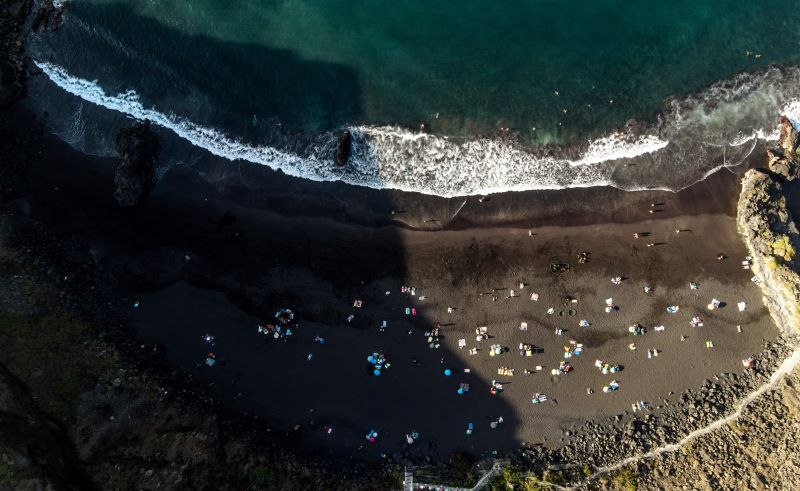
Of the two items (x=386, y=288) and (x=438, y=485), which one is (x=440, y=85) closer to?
(x=386, y=288)

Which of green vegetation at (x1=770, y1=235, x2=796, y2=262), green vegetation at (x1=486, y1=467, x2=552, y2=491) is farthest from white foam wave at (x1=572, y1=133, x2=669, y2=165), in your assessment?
green vegetation at (x1=486, y1=467, x2=552, y2=491)

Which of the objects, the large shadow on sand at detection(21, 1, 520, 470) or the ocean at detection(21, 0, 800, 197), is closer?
the large shadow on sand at detection(21, 1, 520, 470)

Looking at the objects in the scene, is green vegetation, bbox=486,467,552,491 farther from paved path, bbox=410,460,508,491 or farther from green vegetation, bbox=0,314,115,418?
green vegetation, bbox=0,314,115,418

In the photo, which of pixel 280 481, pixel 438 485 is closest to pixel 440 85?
pixel 438 485

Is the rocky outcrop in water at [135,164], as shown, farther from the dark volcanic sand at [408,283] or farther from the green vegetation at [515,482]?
the green vegetation at [515,482]

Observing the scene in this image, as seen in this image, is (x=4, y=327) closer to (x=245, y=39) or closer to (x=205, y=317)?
(x=205, y=317)
